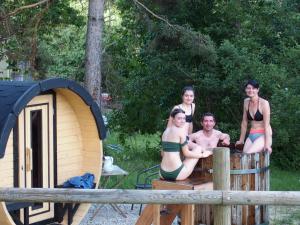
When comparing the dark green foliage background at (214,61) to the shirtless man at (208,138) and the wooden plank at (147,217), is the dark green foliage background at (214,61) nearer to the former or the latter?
the shirtless man at (208,138)

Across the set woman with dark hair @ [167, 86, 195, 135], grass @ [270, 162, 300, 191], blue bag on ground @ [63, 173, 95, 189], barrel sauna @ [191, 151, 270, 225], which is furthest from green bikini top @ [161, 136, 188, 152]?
grass @ [270, 162, 300, 191]

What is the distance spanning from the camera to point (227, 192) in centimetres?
519

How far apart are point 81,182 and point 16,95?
70.3 inches

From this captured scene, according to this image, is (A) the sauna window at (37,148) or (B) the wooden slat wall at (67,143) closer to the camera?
(A) the sauna window at (37,148)

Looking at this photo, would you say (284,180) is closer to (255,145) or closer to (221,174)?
(255,145)

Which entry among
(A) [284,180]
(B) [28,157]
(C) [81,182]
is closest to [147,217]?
(C) [81,182]

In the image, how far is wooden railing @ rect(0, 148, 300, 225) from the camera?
5.11 m

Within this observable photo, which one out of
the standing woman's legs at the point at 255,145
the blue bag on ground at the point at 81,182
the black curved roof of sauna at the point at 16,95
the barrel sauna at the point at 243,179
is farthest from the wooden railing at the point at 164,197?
the blue bag on ground at the point at 81,182

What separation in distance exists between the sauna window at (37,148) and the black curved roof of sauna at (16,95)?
38 cm

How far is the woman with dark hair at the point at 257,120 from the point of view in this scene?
832 centimetres

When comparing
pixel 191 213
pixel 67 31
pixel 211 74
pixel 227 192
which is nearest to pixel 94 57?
pixel 211 74

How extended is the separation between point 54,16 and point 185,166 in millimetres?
9481

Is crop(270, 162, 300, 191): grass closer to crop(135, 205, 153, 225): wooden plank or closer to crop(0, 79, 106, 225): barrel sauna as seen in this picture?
crop(0, 79, 106, 225): barrel sauna

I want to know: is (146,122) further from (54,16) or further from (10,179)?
(10,179)
